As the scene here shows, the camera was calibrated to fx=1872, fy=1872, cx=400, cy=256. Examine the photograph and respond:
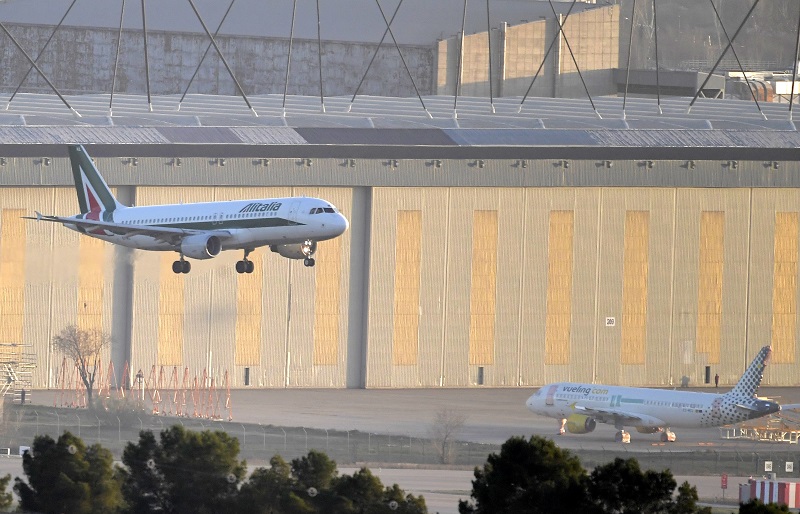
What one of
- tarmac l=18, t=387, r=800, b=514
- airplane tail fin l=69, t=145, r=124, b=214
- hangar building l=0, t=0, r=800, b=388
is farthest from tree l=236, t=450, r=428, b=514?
hangar building l=0, t=0, r=800, b=388

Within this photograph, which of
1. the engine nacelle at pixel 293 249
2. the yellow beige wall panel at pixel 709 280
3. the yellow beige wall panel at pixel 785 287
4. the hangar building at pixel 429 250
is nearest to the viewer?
the engine nacelle at pixel 293 249

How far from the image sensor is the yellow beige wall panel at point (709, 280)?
493 feet

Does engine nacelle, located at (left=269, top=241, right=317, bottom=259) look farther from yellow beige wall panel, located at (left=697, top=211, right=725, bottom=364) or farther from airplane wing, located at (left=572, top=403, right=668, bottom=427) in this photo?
yellow beige wall panel, located at (left=697, top=211, right=725, bottom=364)

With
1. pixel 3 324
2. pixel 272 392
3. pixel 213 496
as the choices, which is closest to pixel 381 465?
pixel 272 392

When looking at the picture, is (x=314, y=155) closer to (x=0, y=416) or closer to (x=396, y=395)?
(x=396, y=395)

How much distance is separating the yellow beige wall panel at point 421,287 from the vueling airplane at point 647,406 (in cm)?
1101

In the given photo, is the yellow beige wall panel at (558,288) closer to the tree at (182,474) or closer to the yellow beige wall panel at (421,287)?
the yellow beige wall panel at (421,287)

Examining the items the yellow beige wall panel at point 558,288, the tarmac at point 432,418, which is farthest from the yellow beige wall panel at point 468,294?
the tarmac at point 432,418

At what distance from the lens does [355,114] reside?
151m

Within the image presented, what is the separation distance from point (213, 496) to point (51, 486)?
6.77 metres

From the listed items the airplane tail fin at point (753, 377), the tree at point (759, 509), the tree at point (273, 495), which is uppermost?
the airplane tail fin at point (753, 377)

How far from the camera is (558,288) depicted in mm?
148125

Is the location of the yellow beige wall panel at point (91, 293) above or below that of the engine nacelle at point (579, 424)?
above

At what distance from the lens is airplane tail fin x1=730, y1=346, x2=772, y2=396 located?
133750mm
